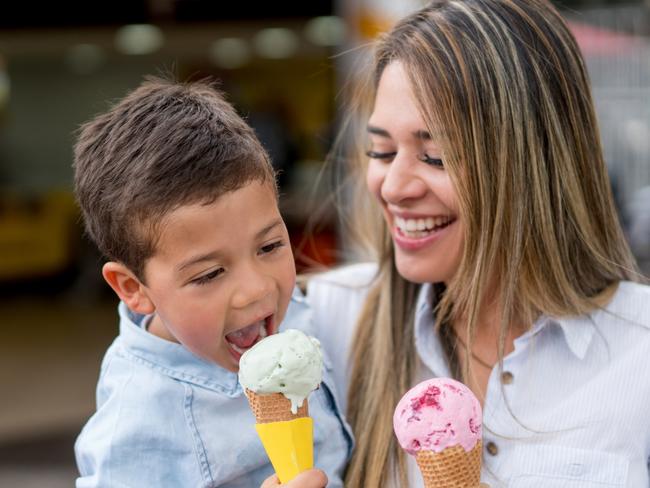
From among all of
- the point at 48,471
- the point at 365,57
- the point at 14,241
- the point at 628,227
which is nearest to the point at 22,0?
the point at 14,241

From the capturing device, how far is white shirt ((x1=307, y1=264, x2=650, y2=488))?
163cm

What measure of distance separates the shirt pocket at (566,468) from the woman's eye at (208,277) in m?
0.68

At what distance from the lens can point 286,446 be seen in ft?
4.50

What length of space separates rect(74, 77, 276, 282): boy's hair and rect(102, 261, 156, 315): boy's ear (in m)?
0.02

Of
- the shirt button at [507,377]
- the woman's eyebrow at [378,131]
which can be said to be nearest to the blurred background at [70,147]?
the woman's eyebrow at [378,131]

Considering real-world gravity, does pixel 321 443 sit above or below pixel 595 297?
below

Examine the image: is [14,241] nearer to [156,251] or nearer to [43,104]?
[43,104]

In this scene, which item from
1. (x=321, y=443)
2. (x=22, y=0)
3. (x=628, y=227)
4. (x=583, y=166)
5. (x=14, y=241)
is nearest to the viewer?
(x=321, y=443)

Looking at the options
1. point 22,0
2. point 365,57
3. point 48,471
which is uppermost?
point 365,57

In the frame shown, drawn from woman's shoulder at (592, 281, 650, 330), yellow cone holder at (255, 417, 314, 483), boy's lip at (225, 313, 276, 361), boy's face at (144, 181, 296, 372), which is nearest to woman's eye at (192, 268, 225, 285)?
boy's face at (144, 181, 296, 372)

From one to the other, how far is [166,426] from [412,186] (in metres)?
0.65

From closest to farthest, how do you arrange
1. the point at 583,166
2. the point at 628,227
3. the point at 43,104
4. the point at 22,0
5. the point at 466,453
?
the point at 466,453
the point at 583,166
the point at 628,227
the point at 22,0
the point at 43,104

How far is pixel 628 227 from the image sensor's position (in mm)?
6562

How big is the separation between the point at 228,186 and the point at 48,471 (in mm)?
4489
